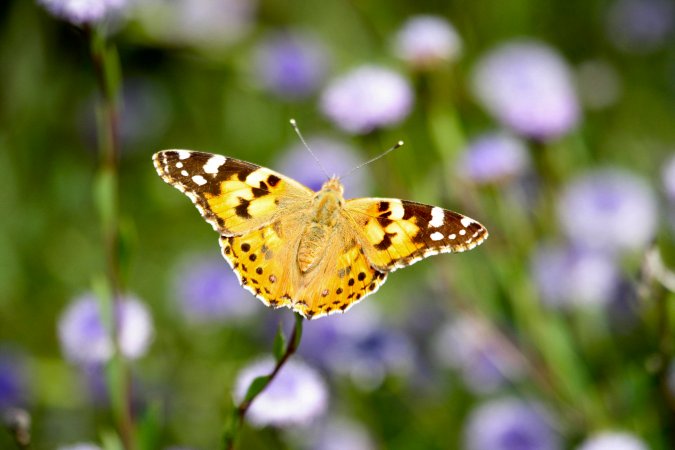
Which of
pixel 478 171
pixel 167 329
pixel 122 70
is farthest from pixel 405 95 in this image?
pixel 122 70

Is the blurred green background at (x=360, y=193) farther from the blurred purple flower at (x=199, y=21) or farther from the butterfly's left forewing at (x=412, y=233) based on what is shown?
the butterfly's left forewing at (x=412, y=233)

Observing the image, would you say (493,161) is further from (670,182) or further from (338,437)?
(338,437)

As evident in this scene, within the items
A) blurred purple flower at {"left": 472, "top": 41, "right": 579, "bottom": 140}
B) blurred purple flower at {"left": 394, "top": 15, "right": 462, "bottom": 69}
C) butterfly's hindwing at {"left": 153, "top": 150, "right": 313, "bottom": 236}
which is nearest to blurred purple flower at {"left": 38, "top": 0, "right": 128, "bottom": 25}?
butterfly's hindwing at {"left": 153, "top": 150, "right": 313, "bottom": 236}

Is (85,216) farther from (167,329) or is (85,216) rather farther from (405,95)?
(405,95)

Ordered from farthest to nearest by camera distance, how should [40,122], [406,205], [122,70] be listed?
[122,70] < [40,122] < [406,205]

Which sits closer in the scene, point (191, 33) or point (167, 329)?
point (167, 329)

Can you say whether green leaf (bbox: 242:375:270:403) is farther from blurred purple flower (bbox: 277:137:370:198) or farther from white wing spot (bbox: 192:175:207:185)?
blurred purple flower (bbox: 277:137:370:198)

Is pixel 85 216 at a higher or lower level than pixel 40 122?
lower

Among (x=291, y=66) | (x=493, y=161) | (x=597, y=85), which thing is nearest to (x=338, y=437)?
(x=493, y=161)

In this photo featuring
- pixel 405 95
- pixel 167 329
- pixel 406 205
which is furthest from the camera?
pixel 167 329

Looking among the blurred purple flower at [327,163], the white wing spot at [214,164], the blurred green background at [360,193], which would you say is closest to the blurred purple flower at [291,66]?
the blurred green background at [360,193]
